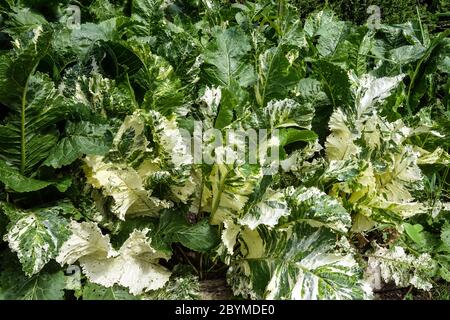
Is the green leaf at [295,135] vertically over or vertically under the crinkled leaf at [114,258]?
over

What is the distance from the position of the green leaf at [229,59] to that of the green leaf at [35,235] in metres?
0.84

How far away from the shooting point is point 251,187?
1920 millimetres

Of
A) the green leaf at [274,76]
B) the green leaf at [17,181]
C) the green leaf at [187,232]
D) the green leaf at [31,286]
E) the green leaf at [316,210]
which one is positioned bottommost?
the green leaf at [31,286]

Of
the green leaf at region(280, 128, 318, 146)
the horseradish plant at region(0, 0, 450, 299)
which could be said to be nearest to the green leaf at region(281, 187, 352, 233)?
the horseradish plant at region(0, 0, 450, 299)

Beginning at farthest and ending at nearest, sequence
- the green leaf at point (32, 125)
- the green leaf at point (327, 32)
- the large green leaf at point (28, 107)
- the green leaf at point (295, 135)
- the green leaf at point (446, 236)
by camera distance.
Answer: the green leaf at point (327, 32) → the green leaf at point (446, 236) → the green leaf at point (295, 135) → the green leaf at point (32, 125) → the large green leaf at point (28, 107)

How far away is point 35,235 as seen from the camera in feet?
5.64

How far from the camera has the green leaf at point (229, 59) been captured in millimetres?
2256

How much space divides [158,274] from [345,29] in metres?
1.47

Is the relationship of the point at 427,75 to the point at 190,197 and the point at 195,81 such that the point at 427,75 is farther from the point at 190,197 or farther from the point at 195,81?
the point at 190,197

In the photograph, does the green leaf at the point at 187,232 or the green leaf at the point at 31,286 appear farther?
the green leaf at the point at 187,232

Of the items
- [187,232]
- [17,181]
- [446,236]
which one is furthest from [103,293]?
[446,236]

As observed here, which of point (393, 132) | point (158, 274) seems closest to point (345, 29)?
point (393, 132)

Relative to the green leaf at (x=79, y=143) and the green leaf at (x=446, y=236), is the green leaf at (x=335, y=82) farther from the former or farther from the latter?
the green leaf at (x=79, y=143)

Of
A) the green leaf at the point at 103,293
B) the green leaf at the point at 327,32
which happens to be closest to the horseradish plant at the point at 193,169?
the green leaf at the point at 103,293
